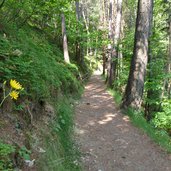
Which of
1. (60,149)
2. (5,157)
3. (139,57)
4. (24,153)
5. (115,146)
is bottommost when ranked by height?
(115,146)

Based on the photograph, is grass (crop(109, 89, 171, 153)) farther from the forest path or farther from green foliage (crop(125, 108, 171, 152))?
the forest path

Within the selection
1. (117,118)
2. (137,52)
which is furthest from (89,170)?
(137,52)

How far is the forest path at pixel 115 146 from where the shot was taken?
569 centimetres

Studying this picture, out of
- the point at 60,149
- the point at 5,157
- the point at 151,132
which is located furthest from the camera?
the point at 151,132

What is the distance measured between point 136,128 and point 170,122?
1215mm

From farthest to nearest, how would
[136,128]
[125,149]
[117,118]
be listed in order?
1. [117,118]
2. [136,128]
3. [125,149]

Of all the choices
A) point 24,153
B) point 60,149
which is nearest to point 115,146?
point 60,149

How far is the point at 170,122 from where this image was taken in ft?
23.6

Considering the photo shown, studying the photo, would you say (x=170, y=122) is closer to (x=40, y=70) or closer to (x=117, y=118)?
(x=117, y=118)

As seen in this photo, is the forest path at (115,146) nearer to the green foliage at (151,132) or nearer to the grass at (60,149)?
the green foliage at (151,132)

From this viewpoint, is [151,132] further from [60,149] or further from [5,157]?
[5,157]

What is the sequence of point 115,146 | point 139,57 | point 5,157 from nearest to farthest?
point 5,157
point 115,146
point 139,57

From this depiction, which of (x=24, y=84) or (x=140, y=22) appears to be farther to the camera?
(x=140, y=22)

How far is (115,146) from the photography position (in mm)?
6680
